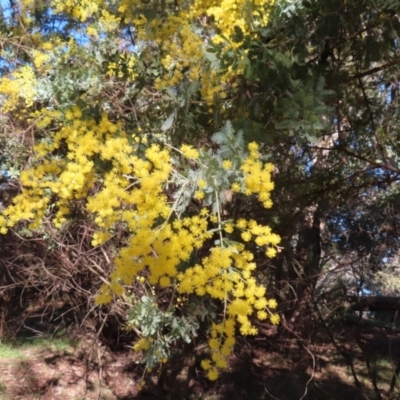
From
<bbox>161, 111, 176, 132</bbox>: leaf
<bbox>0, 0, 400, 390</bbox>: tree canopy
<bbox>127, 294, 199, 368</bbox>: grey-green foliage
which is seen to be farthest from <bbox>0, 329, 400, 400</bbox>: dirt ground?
<bbox>161, 111, 176, 132</bbox>: leaf

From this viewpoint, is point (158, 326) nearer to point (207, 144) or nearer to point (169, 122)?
point (207, 144)

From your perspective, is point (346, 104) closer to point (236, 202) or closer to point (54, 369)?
point (236, 202)

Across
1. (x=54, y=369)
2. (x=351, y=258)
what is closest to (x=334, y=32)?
(x=351, y=258)

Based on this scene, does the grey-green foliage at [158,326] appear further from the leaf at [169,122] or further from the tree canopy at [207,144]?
the leaf at [169,122]

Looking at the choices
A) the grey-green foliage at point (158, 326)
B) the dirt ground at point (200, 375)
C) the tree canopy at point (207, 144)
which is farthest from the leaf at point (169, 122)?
the dirt ground at point (200, 375)

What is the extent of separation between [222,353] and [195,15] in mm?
2347

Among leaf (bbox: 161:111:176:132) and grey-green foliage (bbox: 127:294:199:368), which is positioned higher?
leaf (bbox: 161:111:176:132)

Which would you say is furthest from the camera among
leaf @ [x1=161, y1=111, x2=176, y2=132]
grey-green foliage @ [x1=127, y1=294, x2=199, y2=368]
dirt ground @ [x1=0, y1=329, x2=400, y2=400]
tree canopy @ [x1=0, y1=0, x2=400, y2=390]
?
dirt ground @ [x1=0, y1=329, x2=400, y2=400]

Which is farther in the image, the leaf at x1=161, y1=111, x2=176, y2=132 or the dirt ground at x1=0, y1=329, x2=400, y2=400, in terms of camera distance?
the dirt ground at x1=0, y1=329, x2=400, y2=400

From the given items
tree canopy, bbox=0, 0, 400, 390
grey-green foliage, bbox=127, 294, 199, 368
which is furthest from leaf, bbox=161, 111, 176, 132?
grey-green foliage, bbox=127, 294, 199, 368

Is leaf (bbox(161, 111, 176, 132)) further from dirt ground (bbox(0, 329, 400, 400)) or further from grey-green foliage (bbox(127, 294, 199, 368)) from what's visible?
dirt ground (bbox(0, 329, 400, 400))

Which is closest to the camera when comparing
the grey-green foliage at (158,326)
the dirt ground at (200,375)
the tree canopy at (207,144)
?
the tree canopy at (207,144)

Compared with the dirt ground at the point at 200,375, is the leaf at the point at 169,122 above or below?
above

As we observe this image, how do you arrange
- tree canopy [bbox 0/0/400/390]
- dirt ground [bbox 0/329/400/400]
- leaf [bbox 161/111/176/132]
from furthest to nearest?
dirt ground [bbox 0/329/400/400]
leaf [bbox 161/111/176/132]
tree canopy [bbox 0/0/400/390]
